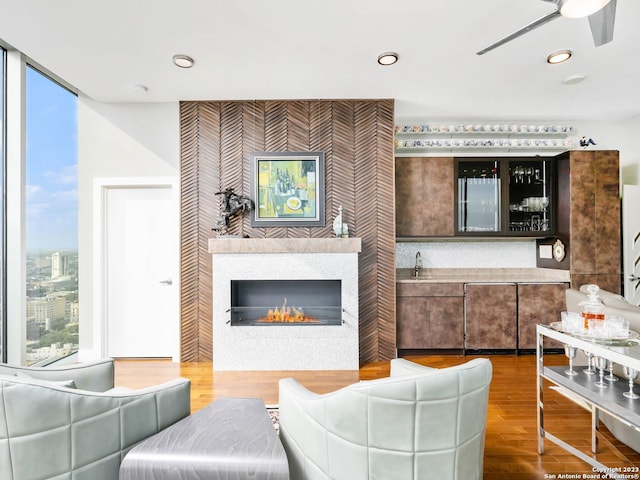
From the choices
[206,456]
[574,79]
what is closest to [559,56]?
[574,79]

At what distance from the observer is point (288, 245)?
338cm

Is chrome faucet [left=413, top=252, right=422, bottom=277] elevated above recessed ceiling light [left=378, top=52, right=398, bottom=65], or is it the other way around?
recessed ceiling light [left=378, top=52, right=398, bottom=65]

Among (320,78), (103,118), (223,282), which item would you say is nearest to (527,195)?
(320,78)

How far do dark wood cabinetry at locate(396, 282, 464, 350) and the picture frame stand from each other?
1.32 m

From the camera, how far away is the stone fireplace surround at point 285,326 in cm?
335

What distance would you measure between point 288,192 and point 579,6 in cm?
266

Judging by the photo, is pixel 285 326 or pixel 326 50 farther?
pixel 285 326

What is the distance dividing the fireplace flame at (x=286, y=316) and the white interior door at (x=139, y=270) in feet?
3.78

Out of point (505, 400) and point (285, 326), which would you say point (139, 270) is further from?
point (505, 400)

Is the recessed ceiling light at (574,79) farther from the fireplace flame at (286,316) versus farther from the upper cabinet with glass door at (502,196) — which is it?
the fireplace flame at (286,316)

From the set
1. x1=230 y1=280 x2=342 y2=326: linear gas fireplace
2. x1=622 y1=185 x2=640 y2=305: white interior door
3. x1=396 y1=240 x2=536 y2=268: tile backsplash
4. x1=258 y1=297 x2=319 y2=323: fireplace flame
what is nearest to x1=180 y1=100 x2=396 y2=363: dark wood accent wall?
x1=230 y1=280 x2=342 y2=326: linear gas fireplace

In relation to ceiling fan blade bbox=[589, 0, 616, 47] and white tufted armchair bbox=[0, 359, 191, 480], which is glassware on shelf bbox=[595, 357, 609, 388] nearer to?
ceiling fan blade bbox=[589, 0, 616, 47]

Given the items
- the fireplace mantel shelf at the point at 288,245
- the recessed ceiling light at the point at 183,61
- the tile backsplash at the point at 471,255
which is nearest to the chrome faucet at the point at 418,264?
the tile backsplash at the point at 471,255

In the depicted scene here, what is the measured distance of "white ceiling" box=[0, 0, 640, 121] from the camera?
2.19 metres
